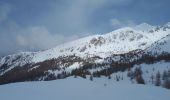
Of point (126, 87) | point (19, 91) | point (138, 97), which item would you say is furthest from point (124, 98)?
point (19, 91)

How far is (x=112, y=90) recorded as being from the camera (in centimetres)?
1658

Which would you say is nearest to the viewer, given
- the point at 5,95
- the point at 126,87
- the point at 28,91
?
the point at 5,95

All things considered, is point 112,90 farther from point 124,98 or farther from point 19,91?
point 19,91

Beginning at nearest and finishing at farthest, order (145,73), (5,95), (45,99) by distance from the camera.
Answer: (45,99)
(5,95)
(145,73)

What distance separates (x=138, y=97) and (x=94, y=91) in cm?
265

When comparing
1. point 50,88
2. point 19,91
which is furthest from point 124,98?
point 19,91

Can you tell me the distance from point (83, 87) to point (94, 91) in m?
1.21

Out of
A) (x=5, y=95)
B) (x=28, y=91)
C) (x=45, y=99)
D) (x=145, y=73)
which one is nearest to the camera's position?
(x=45, y=99)

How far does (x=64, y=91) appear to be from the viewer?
16.1m

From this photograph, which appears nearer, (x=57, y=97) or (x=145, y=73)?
(x=57, y=97)

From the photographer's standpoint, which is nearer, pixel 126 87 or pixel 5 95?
pixel 5 95

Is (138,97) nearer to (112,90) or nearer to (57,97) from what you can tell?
(112,90)

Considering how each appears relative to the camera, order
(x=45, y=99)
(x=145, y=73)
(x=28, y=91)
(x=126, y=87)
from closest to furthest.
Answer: (x=45, y=99) → (x=28, y=91) → (x=126, y=87) → (x=145, y=73)

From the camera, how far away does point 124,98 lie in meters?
14.6
